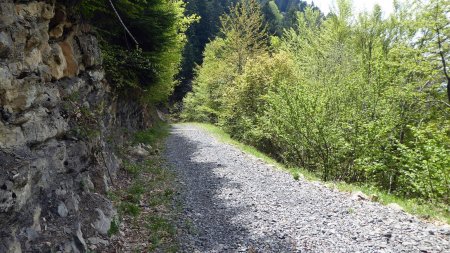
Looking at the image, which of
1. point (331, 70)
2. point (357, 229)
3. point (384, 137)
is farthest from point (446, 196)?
point (331, 70)

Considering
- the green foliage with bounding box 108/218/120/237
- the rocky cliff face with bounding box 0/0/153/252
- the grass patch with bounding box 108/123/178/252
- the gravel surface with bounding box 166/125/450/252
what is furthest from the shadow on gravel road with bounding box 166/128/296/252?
the rocky cliff face with bounding box 0/0/153/252

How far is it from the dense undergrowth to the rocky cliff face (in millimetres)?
7068

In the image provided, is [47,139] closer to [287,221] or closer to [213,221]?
[213,221]

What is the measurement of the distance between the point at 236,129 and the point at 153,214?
49.3 ft

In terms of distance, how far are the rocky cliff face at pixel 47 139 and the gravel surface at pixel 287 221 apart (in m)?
1.86

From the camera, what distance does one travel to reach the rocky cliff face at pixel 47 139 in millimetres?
3613

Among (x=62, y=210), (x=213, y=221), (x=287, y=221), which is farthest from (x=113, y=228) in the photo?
(x=287, y=221)

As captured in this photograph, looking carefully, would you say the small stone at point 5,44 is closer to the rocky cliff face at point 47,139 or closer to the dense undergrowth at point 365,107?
the rocky cliff face at point 47,139

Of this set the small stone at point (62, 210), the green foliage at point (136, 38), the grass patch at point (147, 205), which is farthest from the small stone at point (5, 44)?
the green foliage at point (136, 38)

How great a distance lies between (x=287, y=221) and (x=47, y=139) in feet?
14.8

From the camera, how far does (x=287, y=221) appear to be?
20.1 feet

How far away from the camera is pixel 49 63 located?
5.46m

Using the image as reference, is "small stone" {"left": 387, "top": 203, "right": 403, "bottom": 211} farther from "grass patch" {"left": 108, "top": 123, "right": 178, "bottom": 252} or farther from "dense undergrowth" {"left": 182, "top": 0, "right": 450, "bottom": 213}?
"grass patch" {"left": 108, "top": 123, "right": 178, "bottom": 252}

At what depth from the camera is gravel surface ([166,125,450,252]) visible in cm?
502
